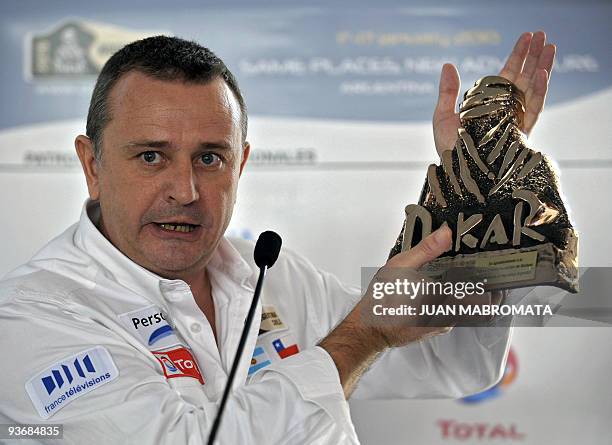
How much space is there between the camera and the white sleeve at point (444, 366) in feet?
5.45

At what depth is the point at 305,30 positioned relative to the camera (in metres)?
3.12

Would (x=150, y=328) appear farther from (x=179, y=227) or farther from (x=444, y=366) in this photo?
(x=444, y=366)

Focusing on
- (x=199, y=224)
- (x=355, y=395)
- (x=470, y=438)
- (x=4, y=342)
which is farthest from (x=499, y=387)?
(x=4, y=342)

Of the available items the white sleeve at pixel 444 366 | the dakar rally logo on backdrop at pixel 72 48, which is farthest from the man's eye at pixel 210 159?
the dakar rally logo on backdrop at pixel 72 48

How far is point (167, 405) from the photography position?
130 cm

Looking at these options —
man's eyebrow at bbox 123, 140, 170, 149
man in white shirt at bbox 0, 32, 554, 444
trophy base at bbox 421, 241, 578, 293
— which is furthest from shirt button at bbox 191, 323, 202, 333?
trophy base at bbox 421, 241, 578, 293

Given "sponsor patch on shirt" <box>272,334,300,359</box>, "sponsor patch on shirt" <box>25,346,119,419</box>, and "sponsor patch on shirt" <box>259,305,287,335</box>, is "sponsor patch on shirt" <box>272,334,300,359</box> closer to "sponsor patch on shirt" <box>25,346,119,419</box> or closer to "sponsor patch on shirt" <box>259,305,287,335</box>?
"sponsor patch on shirt" <box>259,305,287,335</box>

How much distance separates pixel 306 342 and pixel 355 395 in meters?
0.16

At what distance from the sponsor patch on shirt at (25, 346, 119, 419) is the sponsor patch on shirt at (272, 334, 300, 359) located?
431 mm

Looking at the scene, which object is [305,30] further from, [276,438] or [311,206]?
[276,438]

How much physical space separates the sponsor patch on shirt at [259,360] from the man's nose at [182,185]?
0.35 metres

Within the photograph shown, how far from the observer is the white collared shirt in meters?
1.30

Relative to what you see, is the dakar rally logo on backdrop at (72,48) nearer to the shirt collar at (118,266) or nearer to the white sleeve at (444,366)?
the shirt collar at (118,266)

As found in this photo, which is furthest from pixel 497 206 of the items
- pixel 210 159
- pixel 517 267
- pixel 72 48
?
pixel 72 48
